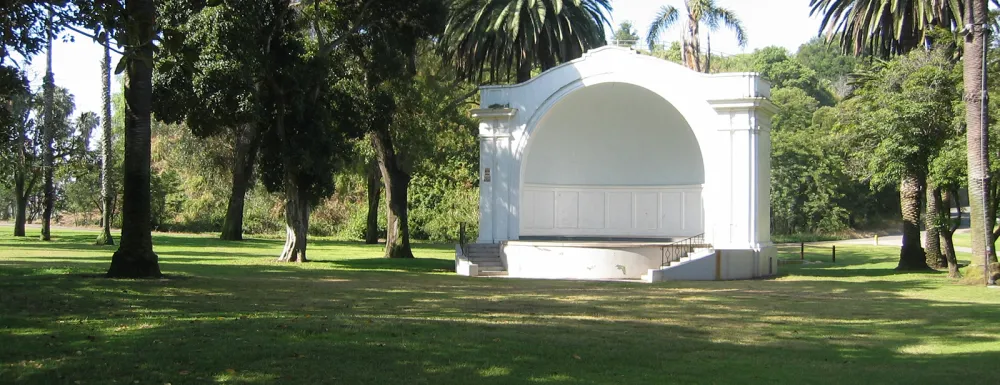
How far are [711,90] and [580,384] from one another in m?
22.6

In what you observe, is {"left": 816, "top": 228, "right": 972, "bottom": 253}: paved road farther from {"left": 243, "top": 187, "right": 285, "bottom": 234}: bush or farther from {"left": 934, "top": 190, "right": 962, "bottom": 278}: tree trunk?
{"left": 243, "top": 187, "right": 285, "bottom": 234}: bush

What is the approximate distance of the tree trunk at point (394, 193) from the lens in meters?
36.9

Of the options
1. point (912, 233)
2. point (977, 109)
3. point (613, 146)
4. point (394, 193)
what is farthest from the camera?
point (613, 146)

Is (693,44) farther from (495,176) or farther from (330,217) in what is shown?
(330,217)

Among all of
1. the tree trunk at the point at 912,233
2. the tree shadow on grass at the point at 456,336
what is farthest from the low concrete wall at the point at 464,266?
the tree trunk at the point at 912,233

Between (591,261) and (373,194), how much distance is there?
22944 mm

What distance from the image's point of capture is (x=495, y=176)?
33.1 meters

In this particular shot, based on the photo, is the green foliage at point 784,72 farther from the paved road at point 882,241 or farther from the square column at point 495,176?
the square column at point 495,176

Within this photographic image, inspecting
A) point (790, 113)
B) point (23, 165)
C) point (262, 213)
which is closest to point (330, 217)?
point (262, 213)

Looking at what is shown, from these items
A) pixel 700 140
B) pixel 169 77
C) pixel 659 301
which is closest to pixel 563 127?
pixel 700 140

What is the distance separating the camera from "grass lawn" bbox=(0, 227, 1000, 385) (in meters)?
9.84

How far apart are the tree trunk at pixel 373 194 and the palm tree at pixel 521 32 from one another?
7.74 meters

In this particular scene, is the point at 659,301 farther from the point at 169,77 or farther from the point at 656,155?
the point at 656,155

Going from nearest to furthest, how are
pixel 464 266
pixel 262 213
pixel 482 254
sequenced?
pixel 464 266 < pixel 482 254 < pixel 262 213
